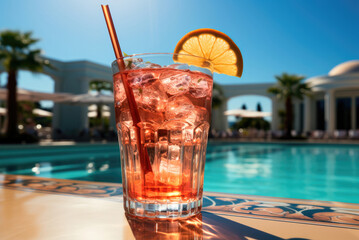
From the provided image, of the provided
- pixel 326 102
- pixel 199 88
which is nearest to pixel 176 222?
pixel 199 88

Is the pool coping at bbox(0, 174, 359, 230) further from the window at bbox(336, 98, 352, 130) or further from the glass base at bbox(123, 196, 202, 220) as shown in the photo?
the window at bbox(336, 98, 352, 130)

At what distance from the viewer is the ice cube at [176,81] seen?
138 cm

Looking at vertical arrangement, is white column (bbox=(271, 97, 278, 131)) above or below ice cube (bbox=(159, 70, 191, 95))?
above

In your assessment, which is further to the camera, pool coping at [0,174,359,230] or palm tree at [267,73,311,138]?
palm tree at [267,73,311,138]

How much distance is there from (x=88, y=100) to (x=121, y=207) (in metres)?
14.6

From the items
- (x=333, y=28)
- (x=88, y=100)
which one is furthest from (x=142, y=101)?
(x=333, y=28)

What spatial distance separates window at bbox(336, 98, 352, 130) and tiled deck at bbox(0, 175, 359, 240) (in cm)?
2673

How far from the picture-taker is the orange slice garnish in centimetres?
144

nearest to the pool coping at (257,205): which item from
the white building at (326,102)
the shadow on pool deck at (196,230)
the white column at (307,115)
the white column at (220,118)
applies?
the shadow on pool deck at (196,230)

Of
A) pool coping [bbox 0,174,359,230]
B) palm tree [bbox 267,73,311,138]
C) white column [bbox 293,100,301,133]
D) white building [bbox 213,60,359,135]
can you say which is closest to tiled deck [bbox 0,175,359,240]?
pool coping [bbox 0,174,359,230]

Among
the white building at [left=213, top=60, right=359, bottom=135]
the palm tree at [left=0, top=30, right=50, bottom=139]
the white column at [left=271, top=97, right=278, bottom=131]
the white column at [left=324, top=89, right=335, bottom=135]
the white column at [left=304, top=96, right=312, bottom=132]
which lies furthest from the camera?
the white column at [left=271, top=97, right=278, bottom=131]

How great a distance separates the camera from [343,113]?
25.5m

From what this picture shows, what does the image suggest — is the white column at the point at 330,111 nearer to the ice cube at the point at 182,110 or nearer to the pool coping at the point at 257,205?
the pool coping at the point at 257,205

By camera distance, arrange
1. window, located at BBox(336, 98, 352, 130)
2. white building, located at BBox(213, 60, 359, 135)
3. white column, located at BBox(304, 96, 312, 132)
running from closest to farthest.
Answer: white building, located at BBox(213, 60, 359, 135) < white column, located at BBox(304, 96, 312, 132) < window, located at BBox(336, 98, 352, 130)
